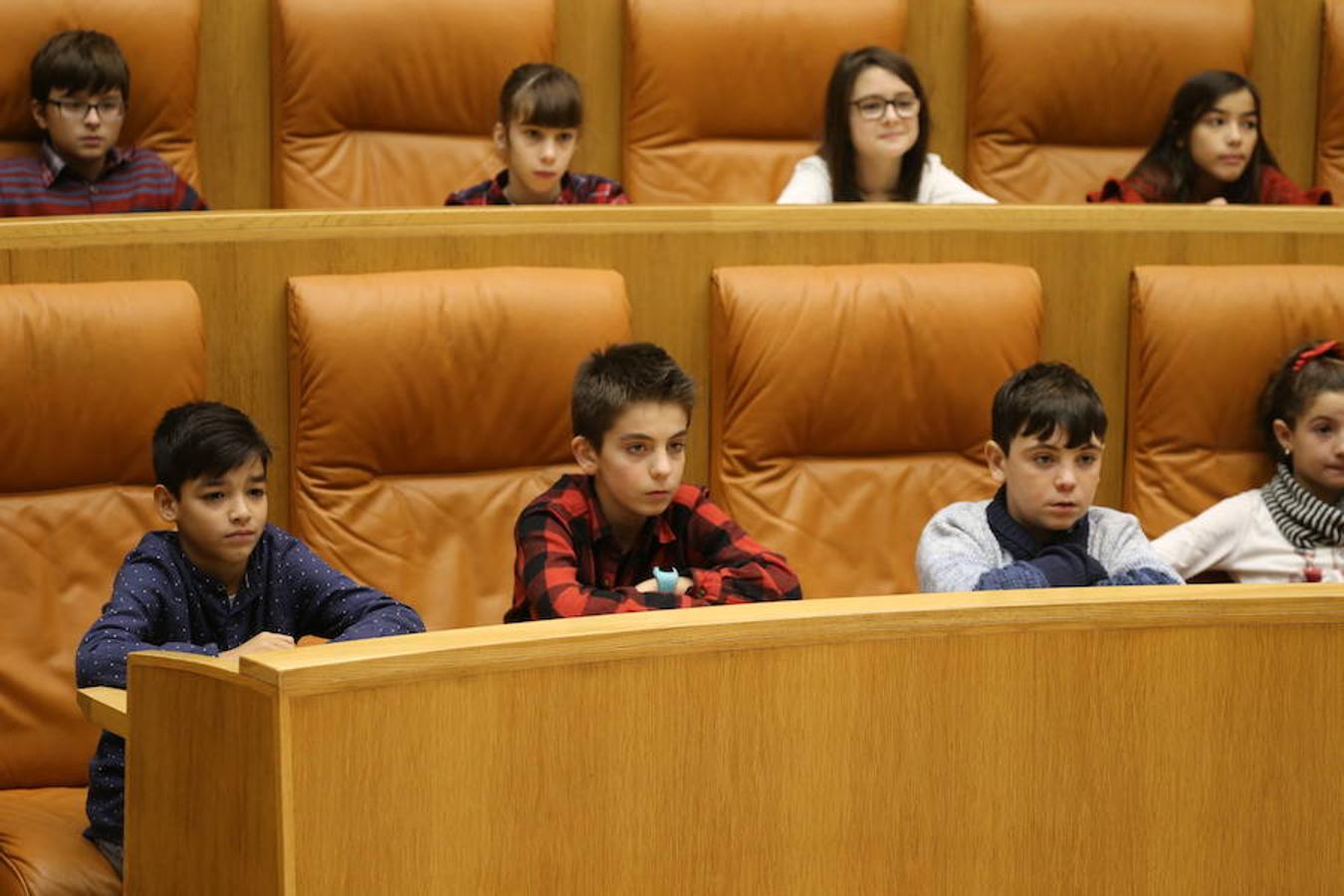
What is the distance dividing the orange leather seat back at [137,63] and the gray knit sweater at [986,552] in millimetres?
776

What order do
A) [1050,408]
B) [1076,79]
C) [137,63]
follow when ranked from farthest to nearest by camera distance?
[1076,79]
[137,63]
[1050,408]

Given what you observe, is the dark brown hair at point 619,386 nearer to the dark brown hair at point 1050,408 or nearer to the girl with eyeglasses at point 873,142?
the dark brown hair at point 1050,408

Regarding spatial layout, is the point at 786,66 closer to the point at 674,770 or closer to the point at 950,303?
the point at 950,303

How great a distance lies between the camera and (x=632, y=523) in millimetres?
1324

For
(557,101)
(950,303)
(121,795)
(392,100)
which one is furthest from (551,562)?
(392,100)

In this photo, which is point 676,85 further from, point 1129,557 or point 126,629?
point 126,629

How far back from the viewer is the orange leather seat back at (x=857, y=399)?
150 cm

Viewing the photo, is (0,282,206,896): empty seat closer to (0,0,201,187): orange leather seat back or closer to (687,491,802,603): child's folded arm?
(687,491,802,603): child's folded arm

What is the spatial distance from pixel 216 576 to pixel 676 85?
84 centimetres

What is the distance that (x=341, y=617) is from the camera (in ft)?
4.06

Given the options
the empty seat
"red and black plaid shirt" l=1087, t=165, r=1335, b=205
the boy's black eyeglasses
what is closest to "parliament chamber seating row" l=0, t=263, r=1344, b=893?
the empty seat

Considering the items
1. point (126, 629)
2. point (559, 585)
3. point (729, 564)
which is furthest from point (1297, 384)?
point (126, 629)

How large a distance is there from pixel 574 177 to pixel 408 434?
43cm

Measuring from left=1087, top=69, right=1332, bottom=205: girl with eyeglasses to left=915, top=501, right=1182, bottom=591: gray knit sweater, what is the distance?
52cm
